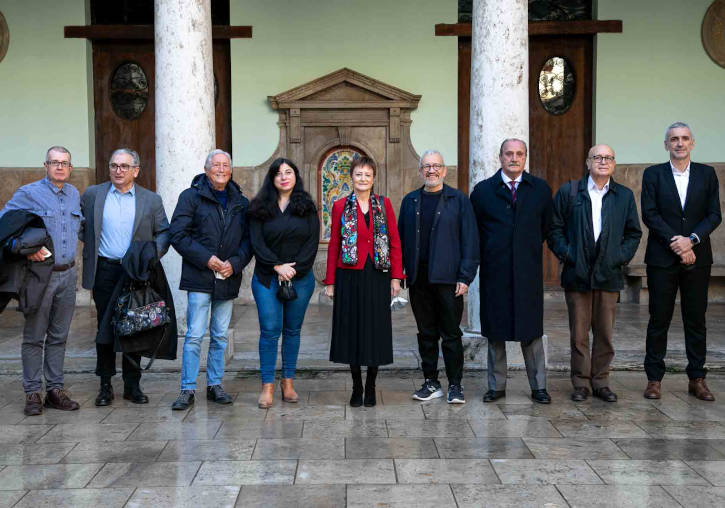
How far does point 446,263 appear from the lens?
5.85 m

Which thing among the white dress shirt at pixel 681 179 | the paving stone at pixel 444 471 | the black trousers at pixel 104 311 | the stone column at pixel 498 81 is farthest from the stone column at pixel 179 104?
the white dress shirt at pixel 681 179

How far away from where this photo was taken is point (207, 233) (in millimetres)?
5859

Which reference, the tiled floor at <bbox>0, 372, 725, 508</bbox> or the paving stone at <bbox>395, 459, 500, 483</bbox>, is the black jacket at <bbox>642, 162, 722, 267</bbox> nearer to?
the tiled floor at <bbox>0, 372, 725, 508</bbox>

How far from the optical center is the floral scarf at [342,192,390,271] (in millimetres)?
5761

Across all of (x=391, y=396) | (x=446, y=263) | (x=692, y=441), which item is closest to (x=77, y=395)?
(x=391, y=396)

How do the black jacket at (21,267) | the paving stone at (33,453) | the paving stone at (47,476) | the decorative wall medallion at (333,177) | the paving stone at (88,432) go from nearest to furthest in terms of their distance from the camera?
the paving stone at (47,476) → the paving stone at (33,453) → the paving stone at (88,432) → the black jacket at (21,267) → the decorative wall medallion at (333,177)

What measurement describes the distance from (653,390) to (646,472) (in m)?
1.81

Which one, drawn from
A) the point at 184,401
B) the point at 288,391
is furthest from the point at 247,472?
the point at 288,391

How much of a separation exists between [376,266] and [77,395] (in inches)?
99.4

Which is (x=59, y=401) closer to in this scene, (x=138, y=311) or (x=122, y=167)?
(x=138, y=311)

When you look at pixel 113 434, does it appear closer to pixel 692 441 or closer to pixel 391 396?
pixel 391 396

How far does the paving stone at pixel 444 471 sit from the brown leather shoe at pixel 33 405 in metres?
2.63

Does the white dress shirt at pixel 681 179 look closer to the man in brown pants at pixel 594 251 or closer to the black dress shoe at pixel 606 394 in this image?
the man in brown pants at pixel 594 251

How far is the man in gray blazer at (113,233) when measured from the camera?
5980 mm
